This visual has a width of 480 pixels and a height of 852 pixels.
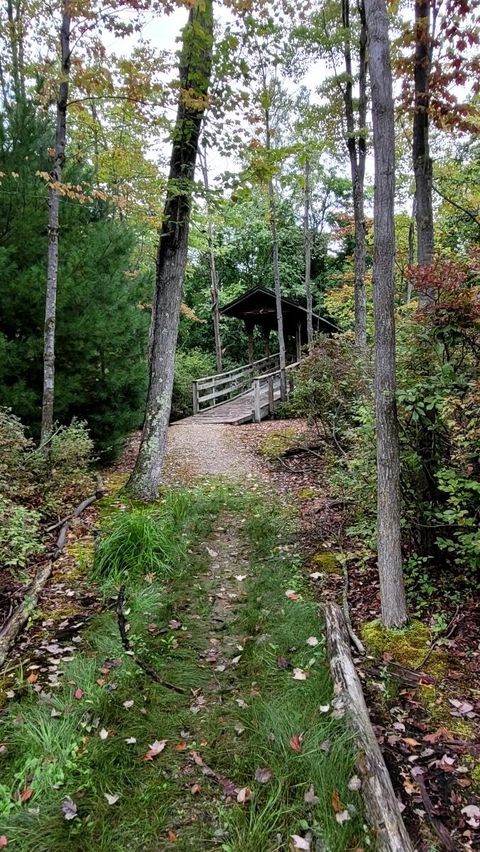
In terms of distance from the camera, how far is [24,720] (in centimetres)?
281

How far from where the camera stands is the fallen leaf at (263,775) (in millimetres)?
2441

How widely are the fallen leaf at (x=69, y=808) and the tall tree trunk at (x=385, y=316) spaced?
2.41 metres

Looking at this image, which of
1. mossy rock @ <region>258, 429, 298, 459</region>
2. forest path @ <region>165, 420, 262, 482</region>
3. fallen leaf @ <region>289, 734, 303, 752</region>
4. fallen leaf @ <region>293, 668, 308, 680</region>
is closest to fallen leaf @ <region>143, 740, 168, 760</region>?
fallen leaf @ <region>289, 734, 303, 752</region>

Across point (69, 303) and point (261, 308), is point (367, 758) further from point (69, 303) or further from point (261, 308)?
point (261, 308)

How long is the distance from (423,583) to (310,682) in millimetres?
1402

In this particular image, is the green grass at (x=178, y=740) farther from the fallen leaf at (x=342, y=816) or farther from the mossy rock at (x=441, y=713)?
the mossy rock at (x=441, y=713)

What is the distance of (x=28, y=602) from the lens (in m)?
4.03

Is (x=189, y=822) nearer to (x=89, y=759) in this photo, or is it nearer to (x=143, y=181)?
(x=89, y=759)

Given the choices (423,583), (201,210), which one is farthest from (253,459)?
(423,583)

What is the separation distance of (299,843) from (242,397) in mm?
14848

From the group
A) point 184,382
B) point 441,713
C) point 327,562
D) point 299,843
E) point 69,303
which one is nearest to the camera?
point 299,843

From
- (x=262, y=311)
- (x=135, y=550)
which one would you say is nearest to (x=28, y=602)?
(x=135, y=550)

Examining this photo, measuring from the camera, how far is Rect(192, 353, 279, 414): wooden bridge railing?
50.3 ft

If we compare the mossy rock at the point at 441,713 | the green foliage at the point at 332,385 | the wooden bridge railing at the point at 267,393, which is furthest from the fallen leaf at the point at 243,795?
the wooden bridge railing at the point at 267,393
